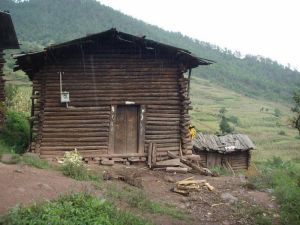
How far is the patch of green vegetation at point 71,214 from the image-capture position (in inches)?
265

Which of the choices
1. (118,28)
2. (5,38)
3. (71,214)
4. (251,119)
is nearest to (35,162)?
(71,214)

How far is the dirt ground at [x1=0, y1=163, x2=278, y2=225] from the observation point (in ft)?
29.1

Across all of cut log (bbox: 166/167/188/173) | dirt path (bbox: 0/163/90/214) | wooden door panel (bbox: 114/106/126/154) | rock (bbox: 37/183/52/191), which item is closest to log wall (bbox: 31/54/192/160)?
wooden door panel (bbox: 114/106/126/154)

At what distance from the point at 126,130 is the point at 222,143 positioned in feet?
46.2

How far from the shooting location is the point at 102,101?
15406 millimetres

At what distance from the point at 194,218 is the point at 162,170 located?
5359mm

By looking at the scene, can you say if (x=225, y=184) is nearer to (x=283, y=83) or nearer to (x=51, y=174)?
(x=51, y=174)

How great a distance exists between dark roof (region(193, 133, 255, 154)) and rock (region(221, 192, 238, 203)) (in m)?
15.2

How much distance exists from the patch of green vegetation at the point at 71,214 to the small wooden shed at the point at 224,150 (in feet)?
65.5

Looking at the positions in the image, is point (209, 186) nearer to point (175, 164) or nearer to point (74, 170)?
point (175, 164)

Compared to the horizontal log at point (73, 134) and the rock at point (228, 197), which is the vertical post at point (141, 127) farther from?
the rock at point (228, 197)

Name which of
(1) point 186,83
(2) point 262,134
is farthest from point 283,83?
(1) point 186,83

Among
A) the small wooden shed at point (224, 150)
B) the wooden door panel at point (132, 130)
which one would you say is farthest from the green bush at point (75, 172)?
the small wooden shed at point (224, 150)

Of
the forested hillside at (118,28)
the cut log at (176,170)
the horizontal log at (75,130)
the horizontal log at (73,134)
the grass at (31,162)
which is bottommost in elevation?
the cut log at (176,170)
